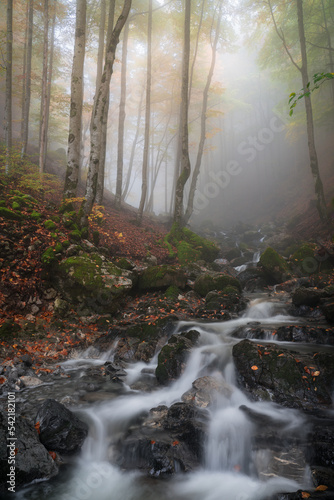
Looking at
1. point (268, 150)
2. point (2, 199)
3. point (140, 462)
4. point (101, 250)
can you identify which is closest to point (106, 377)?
point (140, 462)

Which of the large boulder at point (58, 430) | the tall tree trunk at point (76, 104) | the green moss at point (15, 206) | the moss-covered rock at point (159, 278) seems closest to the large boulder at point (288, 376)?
the large boulder at point (58, 430)

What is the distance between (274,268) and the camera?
10.5m

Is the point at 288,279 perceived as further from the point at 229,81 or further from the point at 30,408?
the point at 229,81

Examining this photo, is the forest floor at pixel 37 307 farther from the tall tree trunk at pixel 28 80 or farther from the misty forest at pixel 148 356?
the tall tree trunk at pixel 28 80

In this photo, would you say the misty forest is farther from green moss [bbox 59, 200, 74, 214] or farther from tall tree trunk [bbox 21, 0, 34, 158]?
tall tree trunk [bbox 21, 0, 34, 158]

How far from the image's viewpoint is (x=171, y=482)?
3230 millimetres

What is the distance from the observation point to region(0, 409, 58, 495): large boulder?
2.79 m

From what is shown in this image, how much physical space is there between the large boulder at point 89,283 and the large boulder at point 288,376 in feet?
12.5

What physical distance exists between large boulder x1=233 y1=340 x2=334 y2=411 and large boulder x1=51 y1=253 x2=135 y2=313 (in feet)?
12.5

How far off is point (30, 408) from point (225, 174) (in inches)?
1681

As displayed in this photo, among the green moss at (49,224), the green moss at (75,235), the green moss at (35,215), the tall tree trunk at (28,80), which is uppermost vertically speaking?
the tall tree trunk at (28,80)

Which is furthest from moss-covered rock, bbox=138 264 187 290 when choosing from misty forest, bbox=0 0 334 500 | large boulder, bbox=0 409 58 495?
large boulder, bbox=0 409 58 495

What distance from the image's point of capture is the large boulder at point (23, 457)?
2.79m

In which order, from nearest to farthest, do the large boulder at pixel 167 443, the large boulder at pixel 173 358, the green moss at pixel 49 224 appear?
the large boulder at pixel 167 443 < the large boulder at pixel 173 358 < the green moss at pixel 49 224
